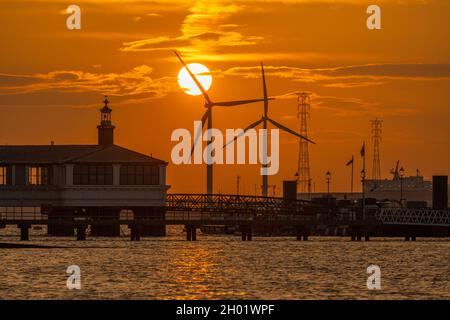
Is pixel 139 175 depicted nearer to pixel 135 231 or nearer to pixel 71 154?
pixel 135 231

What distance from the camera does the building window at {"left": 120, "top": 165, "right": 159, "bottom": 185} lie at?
178875 mm

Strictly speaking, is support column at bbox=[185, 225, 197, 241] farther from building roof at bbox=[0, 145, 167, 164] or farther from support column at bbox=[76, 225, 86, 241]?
support column at bbox=[76, 225, 86, 241]

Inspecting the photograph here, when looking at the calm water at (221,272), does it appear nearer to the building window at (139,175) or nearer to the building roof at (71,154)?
the building window at (139,175)

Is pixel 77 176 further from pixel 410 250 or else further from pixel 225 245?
pixel 410 250

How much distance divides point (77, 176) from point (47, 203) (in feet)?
16.6

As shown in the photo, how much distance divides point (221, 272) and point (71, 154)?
70.5 metres

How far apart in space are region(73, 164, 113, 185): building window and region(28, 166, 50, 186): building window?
447cm

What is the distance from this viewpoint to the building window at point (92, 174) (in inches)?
7037

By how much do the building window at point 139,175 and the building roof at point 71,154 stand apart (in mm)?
766

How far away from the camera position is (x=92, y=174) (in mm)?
179375

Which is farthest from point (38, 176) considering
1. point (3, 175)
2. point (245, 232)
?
point (245, 232)

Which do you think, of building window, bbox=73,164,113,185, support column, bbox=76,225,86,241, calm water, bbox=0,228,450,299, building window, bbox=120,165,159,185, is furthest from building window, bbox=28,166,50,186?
calm water, bbox=0,228,450,299

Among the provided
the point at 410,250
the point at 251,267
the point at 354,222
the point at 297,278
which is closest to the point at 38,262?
the point at 251,267

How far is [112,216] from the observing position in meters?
178
